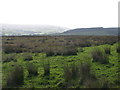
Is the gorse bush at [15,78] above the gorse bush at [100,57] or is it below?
below

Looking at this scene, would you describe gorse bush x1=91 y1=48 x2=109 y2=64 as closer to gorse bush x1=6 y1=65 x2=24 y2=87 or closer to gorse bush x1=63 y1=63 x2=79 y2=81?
gorse bush x1=63 y1=63 x2=79 y2=81

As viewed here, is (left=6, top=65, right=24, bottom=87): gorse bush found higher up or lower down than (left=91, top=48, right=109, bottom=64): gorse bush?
lower down

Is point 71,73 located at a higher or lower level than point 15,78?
higher

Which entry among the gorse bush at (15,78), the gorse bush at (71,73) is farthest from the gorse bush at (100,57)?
the gorse bush at (15,78)

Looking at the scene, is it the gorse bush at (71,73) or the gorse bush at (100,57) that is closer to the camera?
the gorse bush at (71,73)

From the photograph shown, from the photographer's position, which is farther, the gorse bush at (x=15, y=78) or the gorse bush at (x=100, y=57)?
the gorse bush at (x=100, y=57)

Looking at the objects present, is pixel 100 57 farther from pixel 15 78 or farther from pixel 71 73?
pixel 15 78

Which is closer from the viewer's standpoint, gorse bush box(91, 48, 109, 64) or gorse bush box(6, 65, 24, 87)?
gorse bush box(6, 65, 24, 87)

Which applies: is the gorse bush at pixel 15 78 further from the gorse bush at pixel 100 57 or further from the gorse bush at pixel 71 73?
the gorse bush at pixel 100 57

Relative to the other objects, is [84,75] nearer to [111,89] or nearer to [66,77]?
[66,77]

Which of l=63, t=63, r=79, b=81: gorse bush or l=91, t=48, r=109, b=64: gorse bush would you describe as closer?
l=63, t=63, r=79, b=81: gorse bush

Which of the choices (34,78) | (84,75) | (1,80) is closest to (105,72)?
(84,75)

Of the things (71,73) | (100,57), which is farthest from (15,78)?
(100,57)

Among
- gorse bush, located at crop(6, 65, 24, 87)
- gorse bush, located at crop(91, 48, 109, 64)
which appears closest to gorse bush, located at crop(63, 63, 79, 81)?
gorse bush, located at crop(6, 65, 24, 87)
